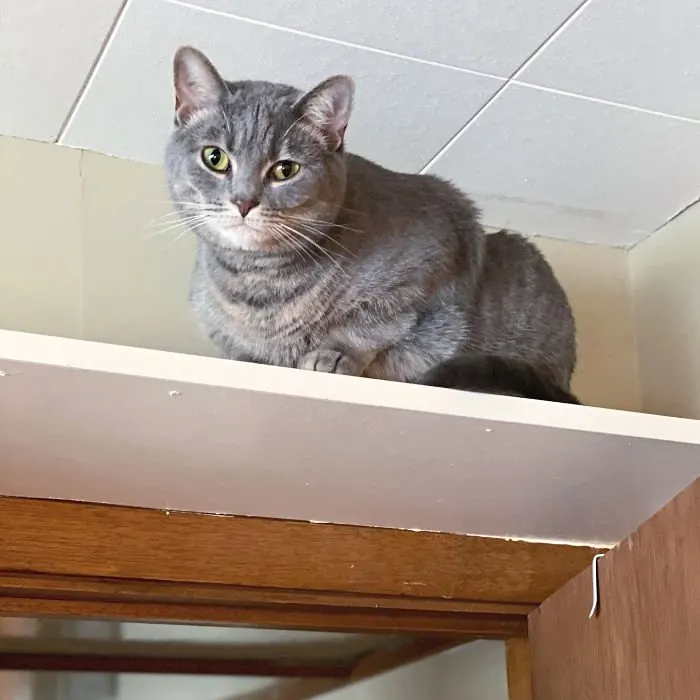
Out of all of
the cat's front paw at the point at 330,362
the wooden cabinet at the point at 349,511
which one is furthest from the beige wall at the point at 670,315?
the cat's front paw at the point at 330,362

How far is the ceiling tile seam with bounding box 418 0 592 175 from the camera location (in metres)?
1.10

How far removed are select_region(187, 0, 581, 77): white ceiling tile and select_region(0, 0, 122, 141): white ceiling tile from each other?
5.4 inches

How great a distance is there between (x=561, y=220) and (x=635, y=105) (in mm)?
294

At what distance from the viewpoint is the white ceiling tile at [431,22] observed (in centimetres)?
108

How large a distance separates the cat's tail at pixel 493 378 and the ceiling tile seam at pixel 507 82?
0.40 metres

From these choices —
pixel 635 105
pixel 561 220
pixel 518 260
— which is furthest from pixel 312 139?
pixel 561 220

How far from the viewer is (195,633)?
1.37 meters

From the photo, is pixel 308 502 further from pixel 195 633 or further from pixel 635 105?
pixel 635 105

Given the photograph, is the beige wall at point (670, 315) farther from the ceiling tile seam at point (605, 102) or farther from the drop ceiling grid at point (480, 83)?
the ceiling tile seam at point (605, 102)

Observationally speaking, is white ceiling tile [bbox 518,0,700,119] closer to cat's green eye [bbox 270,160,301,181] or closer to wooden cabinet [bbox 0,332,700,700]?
cat's green eye [bbox 270,160,301,181]

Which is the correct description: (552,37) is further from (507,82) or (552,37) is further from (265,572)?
(265,572)

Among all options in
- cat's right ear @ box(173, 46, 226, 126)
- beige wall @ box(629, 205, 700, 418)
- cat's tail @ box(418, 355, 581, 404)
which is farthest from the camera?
beige wall @ box(629, 205, 700, 418)

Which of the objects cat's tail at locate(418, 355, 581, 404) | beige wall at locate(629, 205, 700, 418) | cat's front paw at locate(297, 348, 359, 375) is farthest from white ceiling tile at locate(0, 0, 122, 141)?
beige wall at locate(629, 205, 700, 418)

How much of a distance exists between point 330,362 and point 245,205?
0.18m
